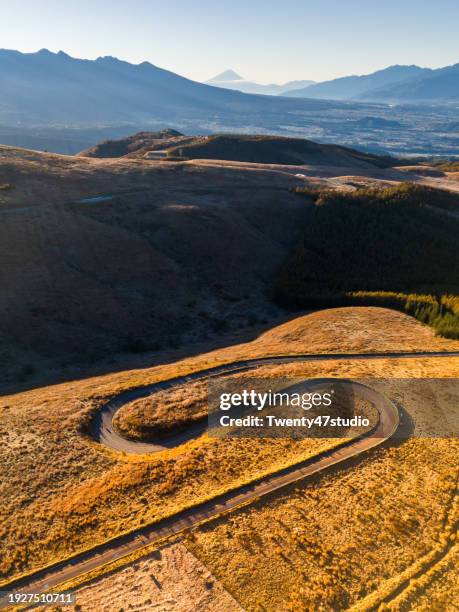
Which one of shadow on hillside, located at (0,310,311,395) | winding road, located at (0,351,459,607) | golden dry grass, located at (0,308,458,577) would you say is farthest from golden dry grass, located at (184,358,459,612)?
shadow on hillside, located at (0,310,311,395)

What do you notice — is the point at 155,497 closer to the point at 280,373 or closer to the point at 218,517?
the point at 218,517

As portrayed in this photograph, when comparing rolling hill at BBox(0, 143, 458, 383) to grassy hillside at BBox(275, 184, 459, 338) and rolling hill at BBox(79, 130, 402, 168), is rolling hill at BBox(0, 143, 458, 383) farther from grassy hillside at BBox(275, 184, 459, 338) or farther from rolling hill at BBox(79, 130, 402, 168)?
rolling hill at BBox(79, 130, 402, 168)

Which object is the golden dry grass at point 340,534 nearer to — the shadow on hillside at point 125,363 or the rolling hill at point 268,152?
the shadow on hillside at point 125,363

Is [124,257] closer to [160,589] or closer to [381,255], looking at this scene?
[381,255]

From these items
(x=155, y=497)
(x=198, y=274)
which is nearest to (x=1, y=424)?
(x=155, y=497)

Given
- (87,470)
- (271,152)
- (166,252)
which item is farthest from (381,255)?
(271,152)
